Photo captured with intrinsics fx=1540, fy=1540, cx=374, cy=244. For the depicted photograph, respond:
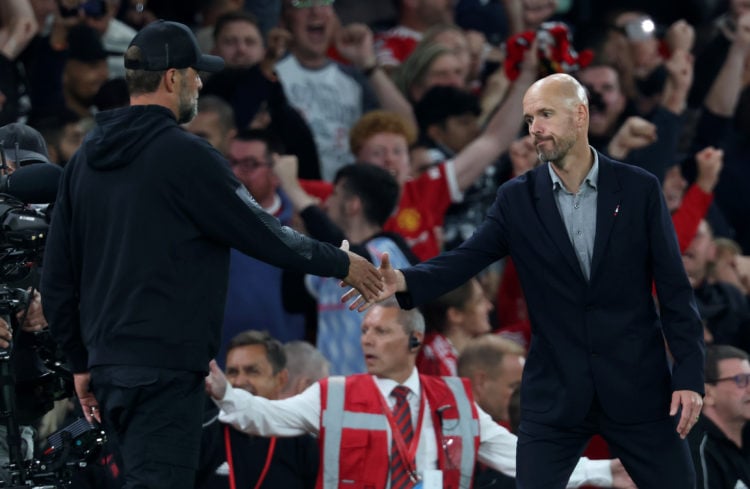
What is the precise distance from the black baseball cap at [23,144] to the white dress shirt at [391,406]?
4.01ft

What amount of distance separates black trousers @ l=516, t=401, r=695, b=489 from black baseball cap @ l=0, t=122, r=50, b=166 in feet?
7.05

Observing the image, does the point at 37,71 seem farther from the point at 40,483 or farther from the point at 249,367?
the point at 40,483

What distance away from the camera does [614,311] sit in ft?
17.7

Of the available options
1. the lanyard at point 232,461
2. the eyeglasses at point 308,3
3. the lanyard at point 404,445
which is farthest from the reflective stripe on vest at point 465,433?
the eyeglasses at point 308,3

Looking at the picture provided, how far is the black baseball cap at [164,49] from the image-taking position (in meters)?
5.08

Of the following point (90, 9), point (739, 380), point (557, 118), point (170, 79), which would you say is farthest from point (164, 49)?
point (90, 9)

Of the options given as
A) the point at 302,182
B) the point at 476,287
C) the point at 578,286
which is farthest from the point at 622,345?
the point at 302,182

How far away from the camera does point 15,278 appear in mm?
5410

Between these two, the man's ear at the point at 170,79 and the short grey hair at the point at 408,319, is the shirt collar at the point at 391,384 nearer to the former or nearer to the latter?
the short grey hair at the point at 408,319

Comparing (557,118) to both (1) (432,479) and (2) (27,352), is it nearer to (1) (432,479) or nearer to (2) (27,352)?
(1) (432,479)

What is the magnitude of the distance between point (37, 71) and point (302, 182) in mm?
1746

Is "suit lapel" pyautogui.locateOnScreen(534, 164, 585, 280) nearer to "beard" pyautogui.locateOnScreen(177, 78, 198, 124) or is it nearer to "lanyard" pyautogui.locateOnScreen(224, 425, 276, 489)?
"beard" pyautogui.locateOnScreen(177, 78, 198, 124)

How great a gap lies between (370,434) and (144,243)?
6.33 feet

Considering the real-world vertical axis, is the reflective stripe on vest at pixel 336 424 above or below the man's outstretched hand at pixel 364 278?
below
